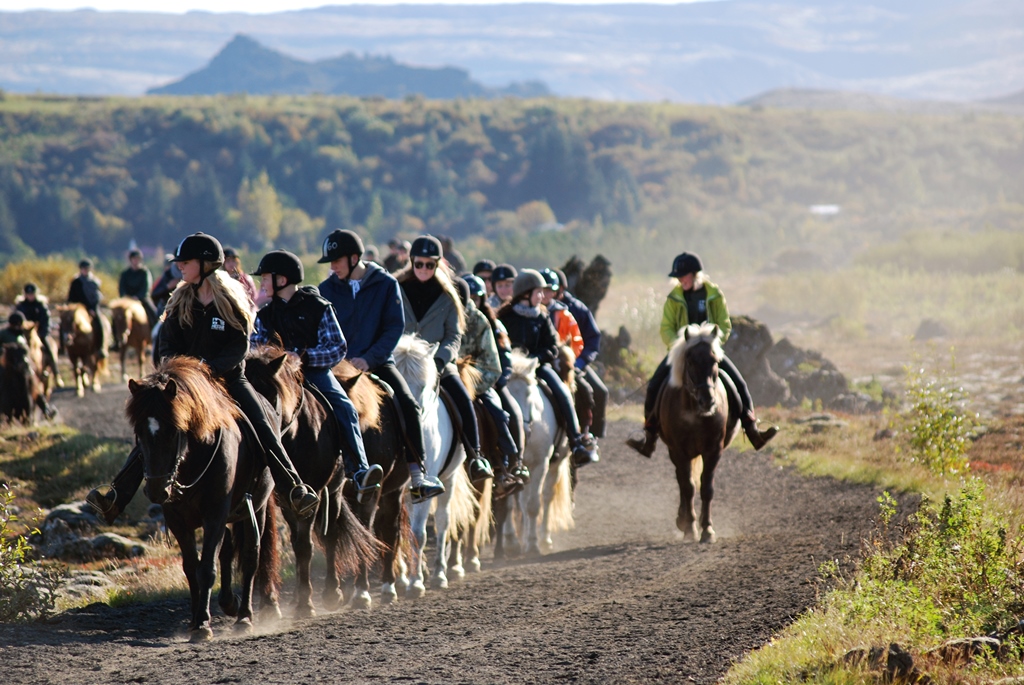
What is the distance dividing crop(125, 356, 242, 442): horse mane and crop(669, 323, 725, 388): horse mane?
5.25 metres

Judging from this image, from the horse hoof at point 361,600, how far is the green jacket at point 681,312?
15.4 feet

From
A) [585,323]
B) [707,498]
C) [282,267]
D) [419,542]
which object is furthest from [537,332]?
[282,267]

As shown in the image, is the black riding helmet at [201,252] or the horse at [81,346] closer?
the black riding helmet at [201,252]

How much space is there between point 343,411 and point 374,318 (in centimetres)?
93

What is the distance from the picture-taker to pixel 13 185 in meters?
74.2

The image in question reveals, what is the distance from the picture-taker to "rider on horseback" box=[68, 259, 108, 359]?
2195 centimetres

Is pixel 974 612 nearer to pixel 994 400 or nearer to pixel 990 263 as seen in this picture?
pixel 994 400

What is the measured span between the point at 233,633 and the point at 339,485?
4.31 feet

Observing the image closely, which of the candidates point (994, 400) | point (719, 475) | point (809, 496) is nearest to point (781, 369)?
point (994, 400)

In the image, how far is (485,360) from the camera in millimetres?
10102

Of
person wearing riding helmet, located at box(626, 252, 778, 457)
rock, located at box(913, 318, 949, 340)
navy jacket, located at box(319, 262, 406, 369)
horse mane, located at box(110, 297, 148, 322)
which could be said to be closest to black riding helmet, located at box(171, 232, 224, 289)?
navy jacket, located at box(319, 262, 406, 369)

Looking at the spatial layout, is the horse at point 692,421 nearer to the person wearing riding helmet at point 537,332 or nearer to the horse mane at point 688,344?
the horse mane at point 688,344

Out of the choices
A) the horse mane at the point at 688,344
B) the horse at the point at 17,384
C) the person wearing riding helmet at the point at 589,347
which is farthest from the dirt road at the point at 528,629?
the horse at the point at 17,384

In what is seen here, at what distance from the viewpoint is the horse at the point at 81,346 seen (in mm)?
21906
